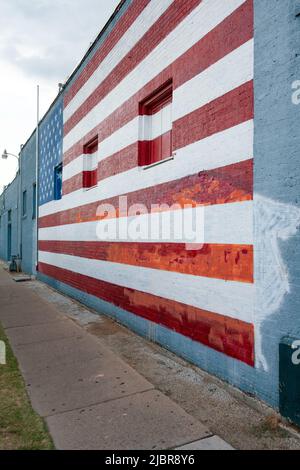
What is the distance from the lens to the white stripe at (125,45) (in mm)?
5895

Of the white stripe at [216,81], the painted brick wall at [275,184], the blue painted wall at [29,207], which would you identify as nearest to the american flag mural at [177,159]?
the white stripe at [216,81]

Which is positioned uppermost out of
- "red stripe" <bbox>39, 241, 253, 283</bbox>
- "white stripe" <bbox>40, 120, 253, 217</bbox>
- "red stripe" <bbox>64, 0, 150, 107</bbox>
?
"red stripe" <bbox>64, 0, 150, 107</bbox>

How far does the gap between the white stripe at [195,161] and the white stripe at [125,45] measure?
2.27 meters

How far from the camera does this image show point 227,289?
423 centimetres

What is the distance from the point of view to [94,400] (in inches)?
149

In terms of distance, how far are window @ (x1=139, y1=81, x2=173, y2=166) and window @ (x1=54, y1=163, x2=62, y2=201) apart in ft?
19.2

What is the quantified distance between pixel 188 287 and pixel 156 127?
288 centimetres

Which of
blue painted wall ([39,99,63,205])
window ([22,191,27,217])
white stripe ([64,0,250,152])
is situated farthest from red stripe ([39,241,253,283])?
window ([22,191,27,217])

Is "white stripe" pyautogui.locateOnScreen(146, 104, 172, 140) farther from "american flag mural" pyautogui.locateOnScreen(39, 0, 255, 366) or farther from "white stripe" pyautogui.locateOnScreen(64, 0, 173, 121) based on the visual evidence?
"white stripe" pyautogui.locateOnScreen(64, 0, 173, 121)

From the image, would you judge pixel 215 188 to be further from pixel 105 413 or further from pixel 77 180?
pixel 77 180

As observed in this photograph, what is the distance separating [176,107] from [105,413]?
401 centimetres

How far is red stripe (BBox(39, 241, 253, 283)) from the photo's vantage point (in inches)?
159
